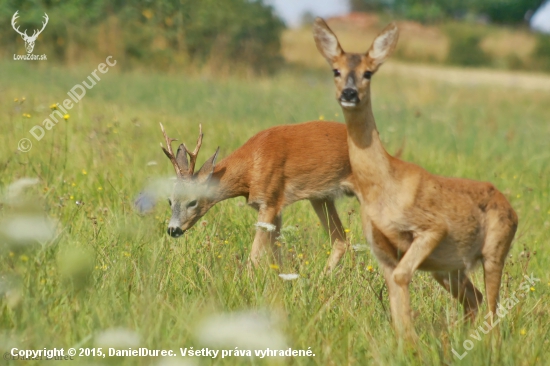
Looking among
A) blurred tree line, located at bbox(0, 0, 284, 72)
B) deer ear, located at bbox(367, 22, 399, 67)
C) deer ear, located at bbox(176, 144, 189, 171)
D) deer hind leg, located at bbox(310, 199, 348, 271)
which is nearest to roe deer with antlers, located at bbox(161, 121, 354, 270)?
deer hind leg, located at bbox(310, 199, 348, 271)

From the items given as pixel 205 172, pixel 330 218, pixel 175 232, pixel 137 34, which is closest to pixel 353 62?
pixel 175 232

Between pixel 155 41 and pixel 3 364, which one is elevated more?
pixel 155 41

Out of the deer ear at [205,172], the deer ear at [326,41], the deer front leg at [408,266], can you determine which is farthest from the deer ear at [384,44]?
the deer ear at [205,172]

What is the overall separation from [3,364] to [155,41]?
17388 millimetres

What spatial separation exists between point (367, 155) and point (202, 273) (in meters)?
1.08

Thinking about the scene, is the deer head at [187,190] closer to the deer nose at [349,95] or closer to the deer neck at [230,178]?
the deer neck at [230,178]

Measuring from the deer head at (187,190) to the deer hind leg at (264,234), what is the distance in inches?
17.1

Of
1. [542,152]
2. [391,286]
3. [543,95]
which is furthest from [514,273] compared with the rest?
[543,95]

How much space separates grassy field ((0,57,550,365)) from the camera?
353cm

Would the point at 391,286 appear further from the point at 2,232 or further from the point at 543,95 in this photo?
the point at 543,95

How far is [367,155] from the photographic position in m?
4.59

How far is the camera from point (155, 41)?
2014 centimetres

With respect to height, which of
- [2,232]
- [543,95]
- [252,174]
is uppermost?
[543,95]

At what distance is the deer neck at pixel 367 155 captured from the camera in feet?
15.0
